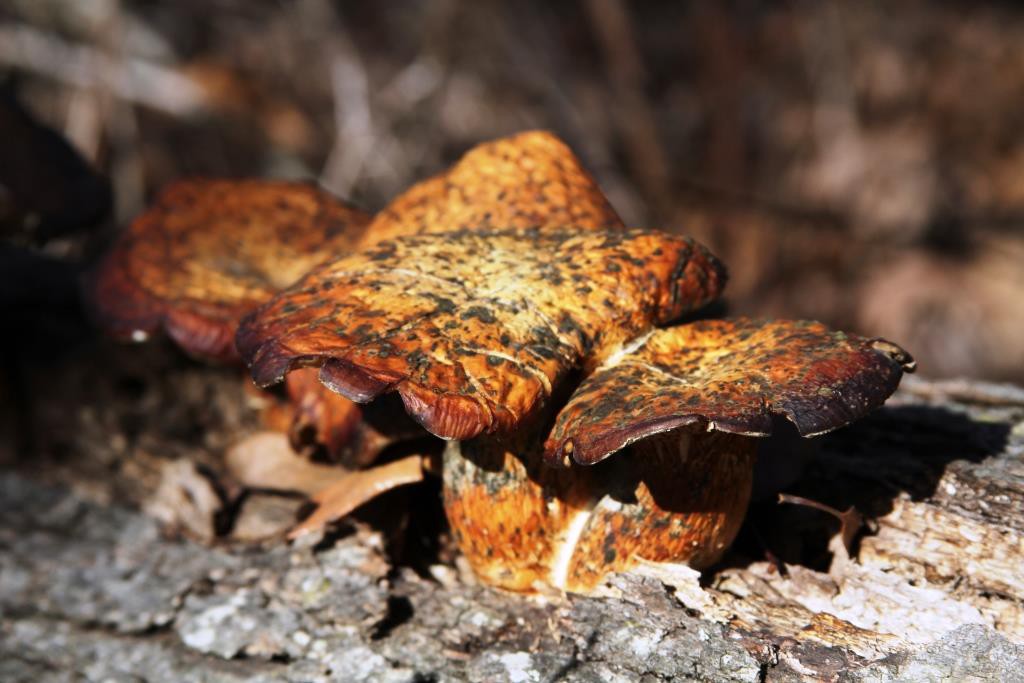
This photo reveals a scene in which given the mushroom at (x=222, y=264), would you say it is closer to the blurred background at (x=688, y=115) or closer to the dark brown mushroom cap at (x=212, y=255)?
the dark brown mushroom cap at (x=212, y=255)

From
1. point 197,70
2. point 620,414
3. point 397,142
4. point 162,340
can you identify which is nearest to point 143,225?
point 162,340

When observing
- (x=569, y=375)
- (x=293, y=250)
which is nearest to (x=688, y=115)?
(x=293, y=250)

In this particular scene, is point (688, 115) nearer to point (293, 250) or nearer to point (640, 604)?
point (293, 250)

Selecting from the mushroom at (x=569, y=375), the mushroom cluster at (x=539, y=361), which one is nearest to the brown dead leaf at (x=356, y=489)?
the mushroom cluster at (x=539, y=361)

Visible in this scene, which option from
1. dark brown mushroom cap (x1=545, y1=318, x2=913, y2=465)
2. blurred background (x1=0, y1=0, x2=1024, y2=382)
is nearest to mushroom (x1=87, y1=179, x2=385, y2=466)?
dark brown mushroom cap (x1=545, y1=318, x2=913, y2=465)

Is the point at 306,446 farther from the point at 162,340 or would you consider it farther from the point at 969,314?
the point at 969,314
